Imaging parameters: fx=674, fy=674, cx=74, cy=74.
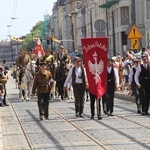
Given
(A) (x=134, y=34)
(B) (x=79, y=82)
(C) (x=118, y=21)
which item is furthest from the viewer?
(C) (x=118, y=21)

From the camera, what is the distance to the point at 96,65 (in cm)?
2034

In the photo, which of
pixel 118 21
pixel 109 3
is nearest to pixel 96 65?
pixel 118 21

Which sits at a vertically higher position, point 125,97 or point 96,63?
point 96,63

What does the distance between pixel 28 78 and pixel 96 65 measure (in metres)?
11.6

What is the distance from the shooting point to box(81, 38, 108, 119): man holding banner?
2008cm

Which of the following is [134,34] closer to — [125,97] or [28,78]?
Result: [125,97]

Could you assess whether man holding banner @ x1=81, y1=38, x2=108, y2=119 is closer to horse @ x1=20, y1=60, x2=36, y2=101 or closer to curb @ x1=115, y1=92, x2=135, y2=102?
curb @ x1=115, y1=92, x2=135, y2=102

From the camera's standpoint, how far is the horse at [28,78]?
31.0 meters

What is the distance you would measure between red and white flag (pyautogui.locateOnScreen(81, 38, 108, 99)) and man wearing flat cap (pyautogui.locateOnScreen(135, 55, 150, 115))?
110 centimetres

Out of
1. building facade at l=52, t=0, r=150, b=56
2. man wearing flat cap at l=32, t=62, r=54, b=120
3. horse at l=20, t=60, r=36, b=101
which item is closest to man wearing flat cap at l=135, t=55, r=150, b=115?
man wearing flat cap at l=32, t=62, r=54, b=120

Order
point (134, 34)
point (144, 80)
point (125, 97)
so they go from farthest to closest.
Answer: point (134, 34) < point (125, 97) < point (144, 80)

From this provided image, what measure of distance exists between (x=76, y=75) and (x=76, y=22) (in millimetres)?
129436

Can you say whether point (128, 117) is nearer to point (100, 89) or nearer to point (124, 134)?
point (100, 89)

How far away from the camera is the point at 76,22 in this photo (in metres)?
150
